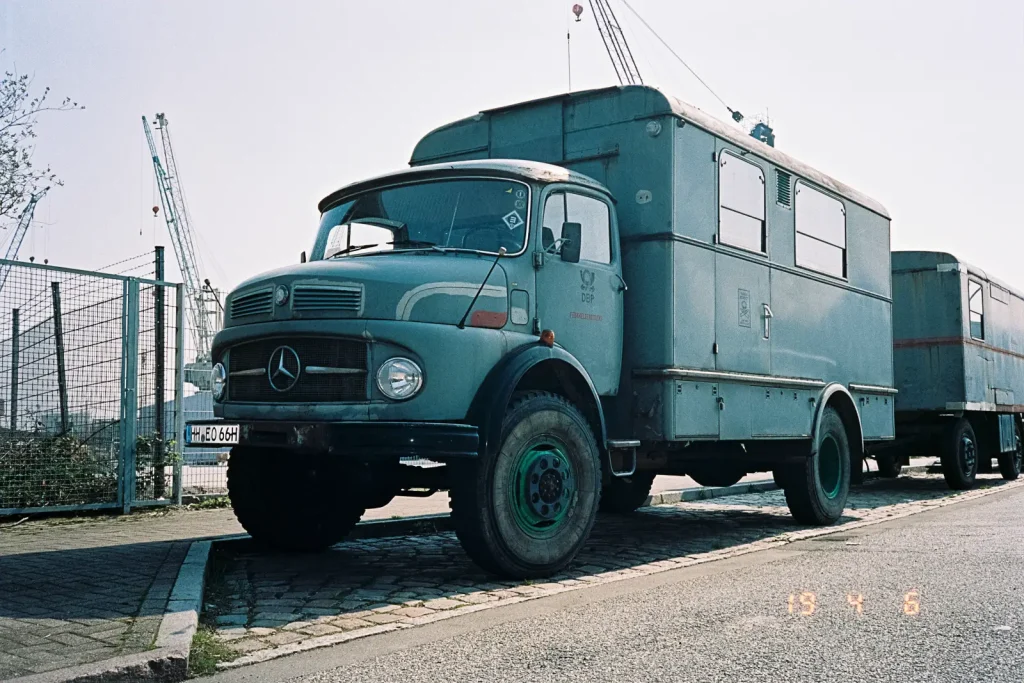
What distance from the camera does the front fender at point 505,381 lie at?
21.4 ft

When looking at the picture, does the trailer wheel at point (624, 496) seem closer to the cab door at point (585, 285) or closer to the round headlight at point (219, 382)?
the cab door at point (585, 285)

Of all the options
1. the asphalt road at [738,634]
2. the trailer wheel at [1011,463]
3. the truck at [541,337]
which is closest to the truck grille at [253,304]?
the truck at [541,337]

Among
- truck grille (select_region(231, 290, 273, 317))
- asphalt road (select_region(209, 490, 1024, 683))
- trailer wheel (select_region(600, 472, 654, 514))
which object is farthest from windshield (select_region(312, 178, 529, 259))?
trailer wheel (select_region(600, 472, 654, 514))

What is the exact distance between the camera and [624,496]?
37.8ft

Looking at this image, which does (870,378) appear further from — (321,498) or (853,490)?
(321,498)

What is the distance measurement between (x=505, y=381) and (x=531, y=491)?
31.8 inches

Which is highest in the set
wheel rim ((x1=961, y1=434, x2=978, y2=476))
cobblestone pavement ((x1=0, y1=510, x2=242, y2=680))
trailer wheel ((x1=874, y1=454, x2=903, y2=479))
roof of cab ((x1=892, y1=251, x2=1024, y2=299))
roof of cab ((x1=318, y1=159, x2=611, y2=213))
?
roof of cab ((x1=892, y1=251, x2=1024, y2=299))

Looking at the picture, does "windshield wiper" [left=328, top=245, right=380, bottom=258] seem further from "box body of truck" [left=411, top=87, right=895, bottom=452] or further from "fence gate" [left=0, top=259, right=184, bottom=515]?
"fence gate" [left=0, top=259, right=184, bottom=515]

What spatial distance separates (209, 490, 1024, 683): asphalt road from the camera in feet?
14.4

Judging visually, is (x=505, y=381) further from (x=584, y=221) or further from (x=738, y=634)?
(x=738, y=634)

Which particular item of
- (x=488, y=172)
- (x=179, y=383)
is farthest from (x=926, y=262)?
(x=179, y=383)

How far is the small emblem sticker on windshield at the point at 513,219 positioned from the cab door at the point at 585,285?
18 cm

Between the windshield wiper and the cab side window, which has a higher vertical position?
the cab side window

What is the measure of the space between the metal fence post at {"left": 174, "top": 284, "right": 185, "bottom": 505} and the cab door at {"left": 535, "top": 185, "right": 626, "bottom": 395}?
16.6 feet
